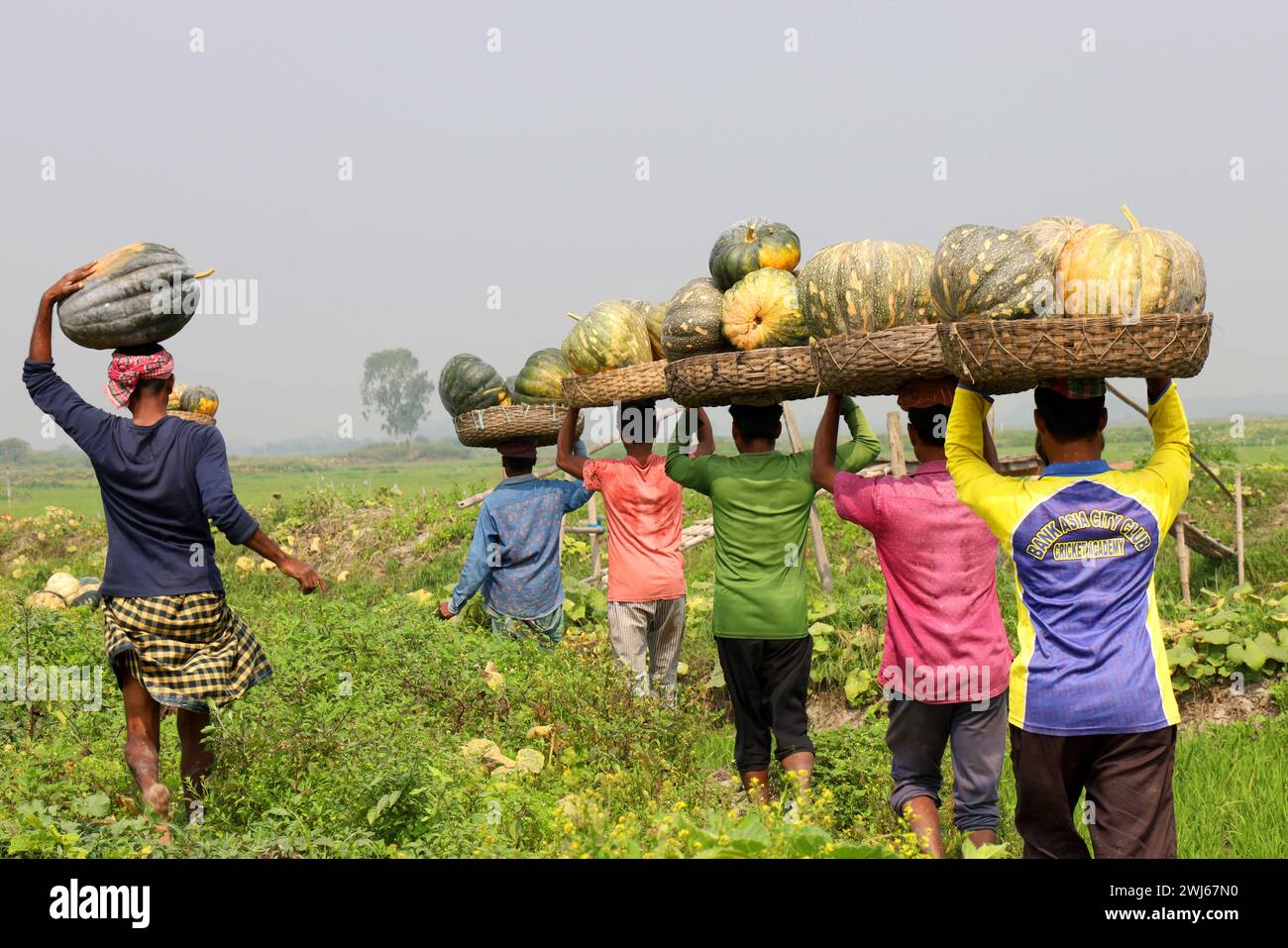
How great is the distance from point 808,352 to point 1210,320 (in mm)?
2153

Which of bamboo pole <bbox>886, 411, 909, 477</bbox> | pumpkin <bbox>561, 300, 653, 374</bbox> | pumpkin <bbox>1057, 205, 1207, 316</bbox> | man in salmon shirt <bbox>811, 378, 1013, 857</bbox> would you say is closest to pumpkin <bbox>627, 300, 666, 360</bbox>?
pumpkin <bbox>561, 300, 653, 374</bbox>

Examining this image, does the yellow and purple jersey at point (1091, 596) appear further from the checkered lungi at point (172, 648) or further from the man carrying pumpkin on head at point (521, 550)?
the man carrying pumpkin on head at point (521, 550)

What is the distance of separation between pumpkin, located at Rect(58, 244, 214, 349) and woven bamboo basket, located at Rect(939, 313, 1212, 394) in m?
4.07

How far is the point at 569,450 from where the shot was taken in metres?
8.20

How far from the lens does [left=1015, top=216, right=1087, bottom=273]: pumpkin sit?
4.63 meters

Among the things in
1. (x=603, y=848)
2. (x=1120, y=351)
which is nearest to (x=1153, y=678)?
(x=1120, y=351)

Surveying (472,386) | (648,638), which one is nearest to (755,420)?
(648,638)

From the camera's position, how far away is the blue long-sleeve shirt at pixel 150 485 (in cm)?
556

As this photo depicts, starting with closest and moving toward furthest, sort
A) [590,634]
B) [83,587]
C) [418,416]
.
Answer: [590,634] < [83,587] < [418,416]

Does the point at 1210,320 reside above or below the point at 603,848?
above

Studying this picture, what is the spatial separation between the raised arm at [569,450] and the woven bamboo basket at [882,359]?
292 cm

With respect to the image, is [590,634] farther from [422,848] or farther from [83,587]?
[83,587]

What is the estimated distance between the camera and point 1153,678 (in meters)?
3.98

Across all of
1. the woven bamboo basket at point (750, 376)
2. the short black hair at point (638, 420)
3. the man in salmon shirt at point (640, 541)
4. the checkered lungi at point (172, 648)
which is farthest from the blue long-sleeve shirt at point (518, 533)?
the checkered lungi at point (172, 648)
